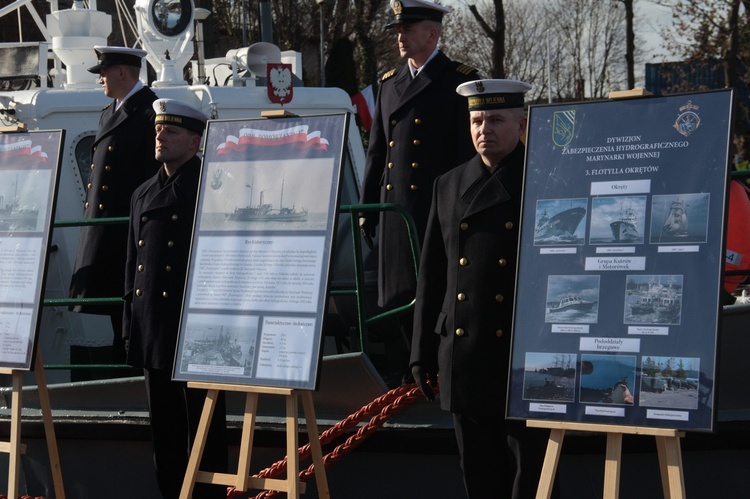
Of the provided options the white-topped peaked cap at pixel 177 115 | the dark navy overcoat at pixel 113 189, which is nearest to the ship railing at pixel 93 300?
the dark navy overcoat at pixel 113 189

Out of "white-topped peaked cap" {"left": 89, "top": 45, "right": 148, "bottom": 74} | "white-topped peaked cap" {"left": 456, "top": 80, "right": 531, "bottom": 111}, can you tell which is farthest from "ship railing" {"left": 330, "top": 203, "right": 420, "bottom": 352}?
"white-topped peaked cap" {"left": 89, "top": 45, "right": 148, "bottom": 74}

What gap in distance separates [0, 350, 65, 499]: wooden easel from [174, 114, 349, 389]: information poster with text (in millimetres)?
931

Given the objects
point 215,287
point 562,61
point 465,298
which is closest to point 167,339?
point 215,287

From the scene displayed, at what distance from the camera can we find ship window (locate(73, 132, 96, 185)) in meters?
7.15

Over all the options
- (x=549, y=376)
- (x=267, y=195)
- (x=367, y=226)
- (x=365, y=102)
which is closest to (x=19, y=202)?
(x=267, y=195)

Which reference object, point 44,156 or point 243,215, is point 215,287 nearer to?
point 243,215

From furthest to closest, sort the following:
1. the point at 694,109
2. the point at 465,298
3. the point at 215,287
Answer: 1. the point at 215,287
2. the point at 465,298
3. the point at 694,109

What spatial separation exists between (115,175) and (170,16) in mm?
1961

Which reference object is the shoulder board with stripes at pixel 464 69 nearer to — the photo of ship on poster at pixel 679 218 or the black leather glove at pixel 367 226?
the black leather glove at pixel 367 226

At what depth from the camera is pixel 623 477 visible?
201 inches

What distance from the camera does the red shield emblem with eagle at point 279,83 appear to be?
731cm

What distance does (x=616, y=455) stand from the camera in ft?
12.8

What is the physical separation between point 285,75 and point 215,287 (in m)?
2.72

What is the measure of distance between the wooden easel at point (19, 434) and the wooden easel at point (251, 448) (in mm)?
1017
